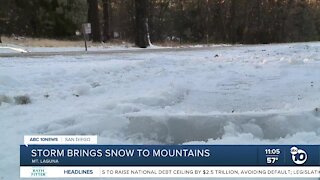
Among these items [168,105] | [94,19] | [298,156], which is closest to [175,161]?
[298,156]

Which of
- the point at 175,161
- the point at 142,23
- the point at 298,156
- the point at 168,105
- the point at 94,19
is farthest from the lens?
the point at 94,19

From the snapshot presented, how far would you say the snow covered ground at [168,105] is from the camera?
6.36m

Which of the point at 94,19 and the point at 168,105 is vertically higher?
the point at 94,19

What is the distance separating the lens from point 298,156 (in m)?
4.93

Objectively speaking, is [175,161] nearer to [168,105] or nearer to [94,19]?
[168,105]

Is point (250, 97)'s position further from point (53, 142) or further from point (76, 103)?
point (53, 142)

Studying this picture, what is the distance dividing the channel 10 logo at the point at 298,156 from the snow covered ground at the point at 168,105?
2.74ft

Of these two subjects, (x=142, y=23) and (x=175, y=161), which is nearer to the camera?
(x=175, y=161)

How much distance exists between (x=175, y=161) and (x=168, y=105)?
2.57 metres

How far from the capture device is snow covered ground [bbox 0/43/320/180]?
250 inches

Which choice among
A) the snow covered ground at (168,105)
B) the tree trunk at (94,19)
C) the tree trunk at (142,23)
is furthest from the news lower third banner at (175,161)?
the tree trunk at (94,19)

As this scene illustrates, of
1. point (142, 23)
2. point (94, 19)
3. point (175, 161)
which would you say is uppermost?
point (94, 19)

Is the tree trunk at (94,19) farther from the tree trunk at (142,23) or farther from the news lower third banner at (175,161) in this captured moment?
the news lower third banner at (175,161)

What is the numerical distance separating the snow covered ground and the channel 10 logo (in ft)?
2.74
